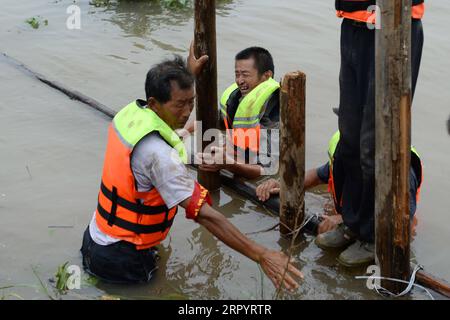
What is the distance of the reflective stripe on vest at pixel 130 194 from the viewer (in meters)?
4.38

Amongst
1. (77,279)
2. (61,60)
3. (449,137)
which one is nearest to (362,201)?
(77,279)

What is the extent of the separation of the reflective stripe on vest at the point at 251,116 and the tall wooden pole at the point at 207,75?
544 mm

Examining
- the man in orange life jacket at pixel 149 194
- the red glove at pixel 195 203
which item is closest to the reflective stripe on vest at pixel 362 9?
the man in orange life jacket at pixel 149 194

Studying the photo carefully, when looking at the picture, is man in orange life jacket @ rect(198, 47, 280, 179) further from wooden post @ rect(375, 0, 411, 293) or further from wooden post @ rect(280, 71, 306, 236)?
wooden post @ rect(375, 0, 411, 293)

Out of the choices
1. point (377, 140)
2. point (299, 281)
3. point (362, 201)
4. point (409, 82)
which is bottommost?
point (299, 281)

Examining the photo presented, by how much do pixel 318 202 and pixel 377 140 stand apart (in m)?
1.84

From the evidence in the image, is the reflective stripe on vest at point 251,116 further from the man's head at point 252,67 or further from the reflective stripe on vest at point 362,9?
the reflective stripe on vest at point 362,9

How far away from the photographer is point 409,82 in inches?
154

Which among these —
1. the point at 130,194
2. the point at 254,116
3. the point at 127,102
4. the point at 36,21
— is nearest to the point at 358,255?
the point at 130,194

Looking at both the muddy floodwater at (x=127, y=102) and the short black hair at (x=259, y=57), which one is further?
the short black hair at (x=259, y=57)

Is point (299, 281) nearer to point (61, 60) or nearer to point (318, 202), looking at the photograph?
point (318, 202)

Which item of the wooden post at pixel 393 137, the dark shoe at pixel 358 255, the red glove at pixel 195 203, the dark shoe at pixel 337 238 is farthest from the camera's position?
the dark shoe at pixel 337 238

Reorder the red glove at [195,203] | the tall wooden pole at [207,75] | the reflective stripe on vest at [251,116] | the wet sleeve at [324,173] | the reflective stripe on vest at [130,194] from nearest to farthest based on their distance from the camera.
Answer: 1. the red glove at [195,203]
2. the reflective stripe on vest at [130,194]
3. the tall wooden pole at [207,75]
4. the wet sleeve at [324,173]
5. the reflective stripe on vest at [251,116]

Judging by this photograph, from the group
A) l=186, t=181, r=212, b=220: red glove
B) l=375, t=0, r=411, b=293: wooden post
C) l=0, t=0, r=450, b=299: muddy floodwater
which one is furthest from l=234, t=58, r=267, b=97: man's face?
l=375, t=0, r=411, b=293: wooden post
